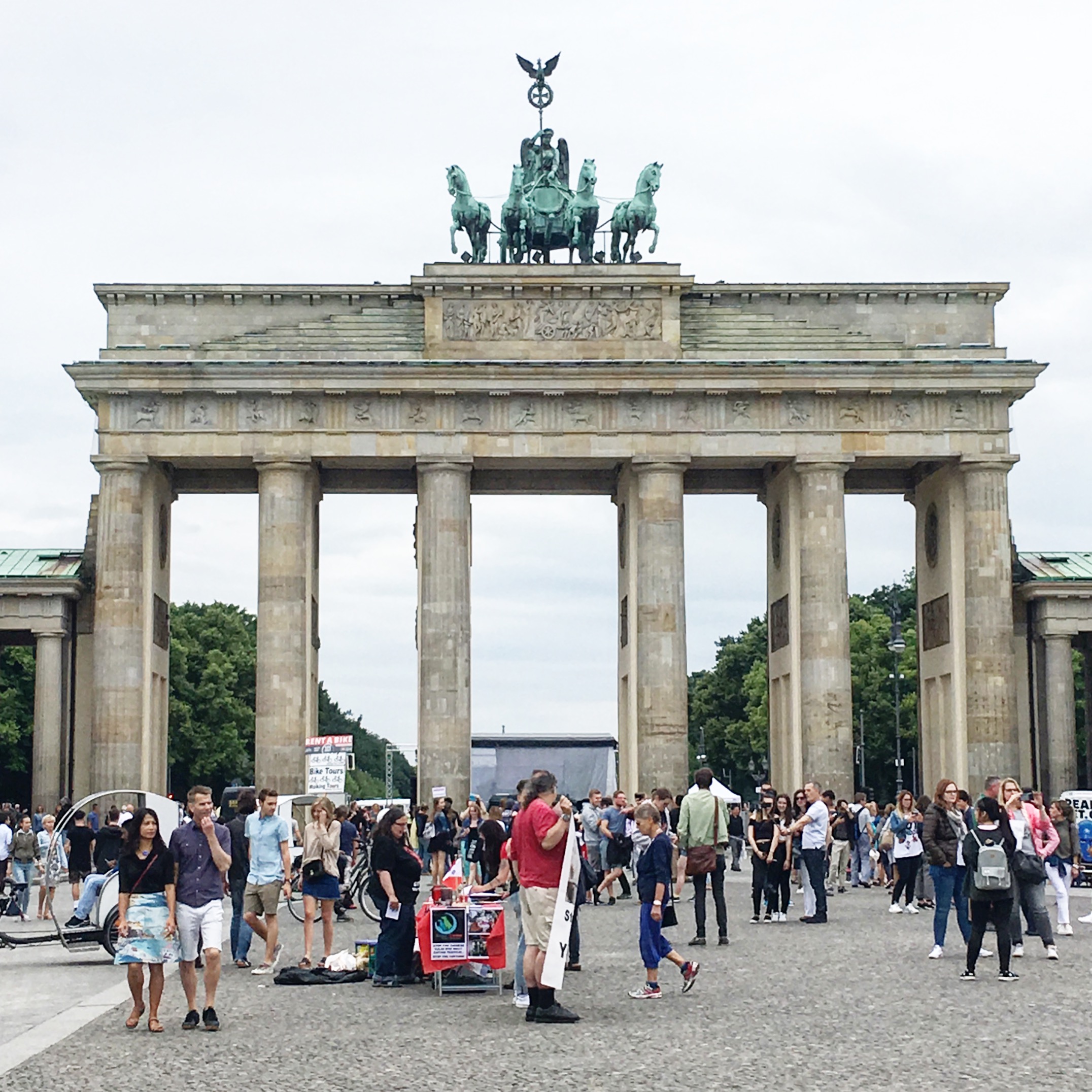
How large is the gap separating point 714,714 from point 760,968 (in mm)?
113841

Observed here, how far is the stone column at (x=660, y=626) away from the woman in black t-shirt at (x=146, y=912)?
43.1 m

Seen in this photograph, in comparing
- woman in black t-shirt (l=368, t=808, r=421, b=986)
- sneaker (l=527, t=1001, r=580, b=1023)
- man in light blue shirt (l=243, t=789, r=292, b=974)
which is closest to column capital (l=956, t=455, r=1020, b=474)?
man in light blue shirt (l=243, t=789, r=292, b=974)

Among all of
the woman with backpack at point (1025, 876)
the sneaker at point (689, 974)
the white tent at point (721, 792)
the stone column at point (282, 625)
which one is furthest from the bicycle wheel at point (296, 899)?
the stone column at point (282, 625)

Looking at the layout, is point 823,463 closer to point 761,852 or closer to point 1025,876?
point 761,852

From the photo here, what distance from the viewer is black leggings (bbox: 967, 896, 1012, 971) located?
21406mm

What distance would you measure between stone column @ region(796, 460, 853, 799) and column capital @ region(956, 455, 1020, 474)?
3.98 metres

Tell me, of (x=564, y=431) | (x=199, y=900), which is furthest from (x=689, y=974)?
(x=564, y=431)

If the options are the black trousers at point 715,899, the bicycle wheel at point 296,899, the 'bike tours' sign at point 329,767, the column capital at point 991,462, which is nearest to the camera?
the black trousers at point 715,899

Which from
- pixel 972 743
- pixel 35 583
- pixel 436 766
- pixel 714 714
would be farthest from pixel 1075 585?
pixel 714 714

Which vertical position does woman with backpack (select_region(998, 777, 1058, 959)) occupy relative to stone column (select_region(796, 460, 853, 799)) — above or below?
below

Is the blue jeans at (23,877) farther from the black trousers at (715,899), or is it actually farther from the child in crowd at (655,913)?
the child in crowd at (655,913)

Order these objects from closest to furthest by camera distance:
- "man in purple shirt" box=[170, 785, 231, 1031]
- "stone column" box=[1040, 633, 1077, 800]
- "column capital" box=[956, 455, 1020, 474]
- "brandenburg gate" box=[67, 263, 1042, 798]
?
"man in purple shirt" box=[170, 785, 231, 1031] → "brandenburg gate" box=[67, 263, 1042, 798] → "column capital" box=[956, 455, 1020, 474] → "stone column" box=[1040, 633, 1077, 800]

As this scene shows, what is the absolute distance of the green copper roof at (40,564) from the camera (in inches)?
2530

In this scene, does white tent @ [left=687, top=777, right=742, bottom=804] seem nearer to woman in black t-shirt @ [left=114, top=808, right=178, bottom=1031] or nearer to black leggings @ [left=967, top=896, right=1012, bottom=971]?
black leggings @ [left=967, top=896, right=1012, bottom=971]
